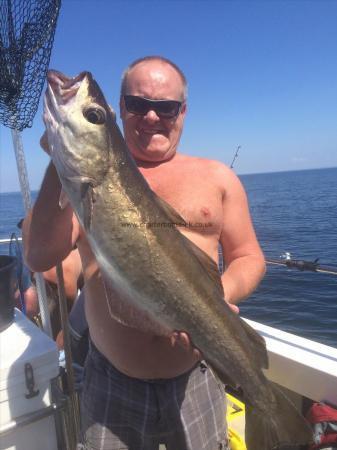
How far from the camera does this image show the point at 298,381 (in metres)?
3.78

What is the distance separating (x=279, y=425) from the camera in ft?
8.10

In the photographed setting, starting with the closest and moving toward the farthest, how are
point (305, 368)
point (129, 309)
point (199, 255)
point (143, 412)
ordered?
point (129, 309) < point (199, 255) < point (143, 412) < point (305, 368)

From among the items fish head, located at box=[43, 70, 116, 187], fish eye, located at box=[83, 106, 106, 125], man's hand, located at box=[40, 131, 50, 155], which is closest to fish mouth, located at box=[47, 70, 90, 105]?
fish head, located at box=[43, 70, 116, 187]

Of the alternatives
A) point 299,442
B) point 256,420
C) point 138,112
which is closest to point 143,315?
point 256,420

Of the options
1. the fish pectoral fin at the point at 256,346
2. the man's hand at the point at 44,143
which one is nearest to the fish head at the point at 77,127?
the man's hand at the point at 44,143

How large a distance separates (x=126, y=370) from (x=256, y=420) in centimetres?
95

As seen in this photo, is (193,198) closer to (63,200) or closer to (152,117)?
(152,117)

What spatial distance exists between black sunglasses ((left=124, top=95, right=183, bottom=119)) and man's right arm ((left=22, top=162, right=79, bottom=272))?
0.93 metres

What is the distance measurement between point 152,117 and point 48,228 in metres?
1.20

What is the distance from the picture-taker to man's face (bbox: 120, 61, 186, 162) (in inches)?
115

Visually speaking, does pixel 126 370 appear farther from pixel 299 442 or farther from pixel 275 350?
pixel 275 350

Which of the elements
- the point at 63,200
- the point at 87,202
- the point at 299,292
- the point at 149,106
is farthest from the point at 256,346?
the point at 299,292

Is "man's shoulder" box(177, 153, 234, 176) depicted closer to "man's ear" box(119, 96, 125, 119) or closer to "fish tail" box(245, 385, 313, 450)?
"man's ear" box(119, 96, 125, 119)

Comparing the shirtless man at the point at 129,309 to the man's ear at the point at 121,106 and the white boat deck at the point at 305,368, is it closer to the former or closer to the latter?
the man's ear at the point at 121,106
